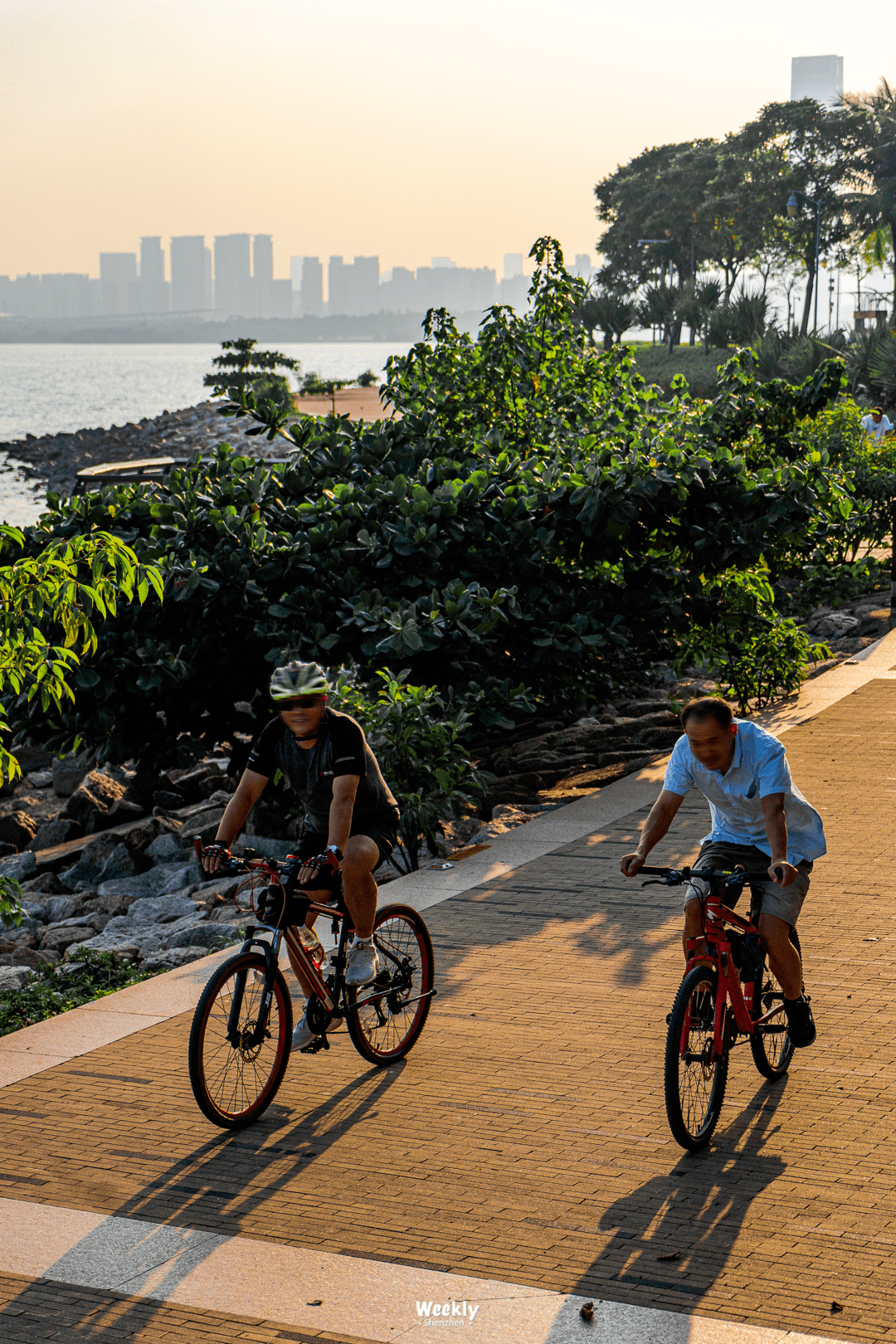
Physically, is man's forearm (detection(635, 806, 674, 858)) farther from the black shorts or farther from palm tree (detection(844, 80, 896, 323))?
palm tree (detection(844, 80, 896, 323))

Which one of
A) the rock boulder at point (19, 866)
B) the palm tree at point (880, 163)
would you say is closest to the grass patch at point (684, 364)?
the palm tree at point (880, 163)

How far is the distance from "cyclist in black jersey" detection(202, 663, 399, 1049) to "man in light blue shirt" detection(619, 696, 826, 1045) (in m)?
1.10

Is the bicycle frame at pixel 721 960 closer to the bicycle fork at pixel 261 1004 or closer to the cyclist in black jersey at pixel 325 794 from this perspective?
the cyclist in black jersey at pixel 325 794

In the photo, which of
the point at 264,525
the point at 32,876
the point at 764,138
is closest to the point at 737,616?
the point at 264,525

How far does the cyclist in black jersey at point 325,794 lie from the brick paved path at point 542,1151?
0.59 m

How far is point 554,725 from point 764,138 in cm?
7862

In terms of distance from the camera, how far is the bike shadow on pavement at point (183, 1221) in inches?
168

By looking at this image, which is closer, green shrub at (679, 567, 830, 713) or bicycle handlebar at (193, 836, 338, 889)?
bicycle handlebar at (193, 836, 338, 889)

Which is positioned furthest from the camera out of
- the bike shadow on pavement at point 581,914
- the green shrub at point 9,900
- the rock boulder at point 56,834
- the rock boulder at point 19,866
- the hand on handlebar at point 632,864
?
the rock boulder at point 56,834

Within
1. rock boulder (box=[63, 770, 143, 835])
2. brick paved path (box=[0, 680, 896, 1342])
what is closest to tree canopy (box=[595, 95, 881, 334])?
rock boulder (box=[63, 770, 143, 835])

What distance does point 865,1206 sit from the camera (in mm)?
4676

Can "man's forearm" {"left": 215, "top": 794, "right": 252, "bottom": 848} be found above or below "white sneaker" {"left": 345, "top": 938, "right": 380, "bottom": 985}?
above

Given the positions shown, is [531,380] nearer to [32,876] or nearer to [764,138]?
[32,876]

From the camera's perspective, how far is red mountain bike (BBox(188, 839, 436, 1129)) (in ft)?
17.6
